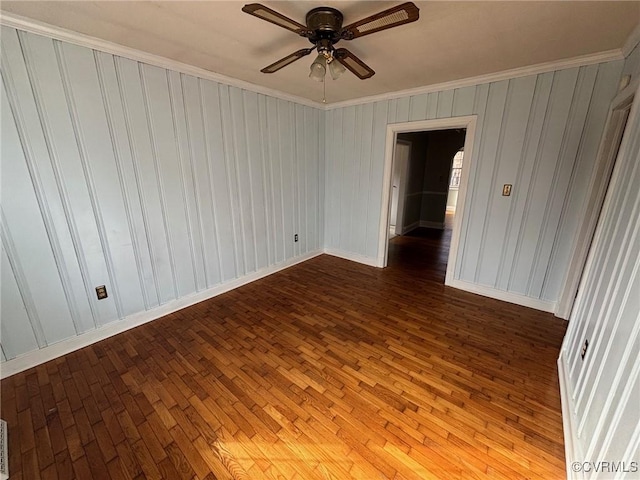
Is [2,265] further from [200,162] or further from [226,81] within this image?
[226,81]

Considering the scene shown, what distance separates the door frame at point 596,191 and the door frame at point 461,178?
0.99 meters

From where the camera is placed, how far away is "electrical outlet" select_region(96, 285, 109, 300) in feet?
7.16

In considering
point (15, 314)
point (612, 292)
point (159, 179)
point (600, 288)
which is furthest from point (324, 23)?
point (15, 314)

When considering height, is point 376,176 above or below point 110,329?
above

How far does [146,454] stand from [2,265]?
1630mm

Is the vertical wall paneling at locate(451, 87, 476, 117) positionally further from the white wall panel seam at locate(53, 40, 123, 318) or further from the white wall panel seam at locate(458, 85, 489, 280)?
the white wall panel seam at locate(53, 40, 123, 318)

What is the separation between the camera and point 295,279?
3.50m

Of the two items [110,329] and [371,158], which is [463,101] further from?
[110,329]

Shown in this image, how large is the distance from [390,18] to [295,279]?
2862mm

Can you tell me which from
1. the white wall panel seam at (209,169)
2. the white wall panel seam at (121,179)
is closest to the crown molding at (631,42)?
the white wall panel seam at (209,169)

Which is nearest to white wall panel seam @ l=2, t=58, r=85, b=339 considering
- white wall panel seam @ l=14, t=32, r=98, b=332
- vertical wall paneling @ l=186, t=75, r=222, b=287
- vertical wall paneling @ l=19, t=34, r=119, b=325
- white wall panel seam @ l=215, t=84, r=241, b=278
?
white wall panel seam @ l=14, t=32, r=98, b=332

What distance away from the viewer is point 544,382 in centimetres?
181

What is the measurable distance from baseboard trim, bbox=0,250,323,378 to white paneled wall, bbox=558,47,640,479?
3.08m

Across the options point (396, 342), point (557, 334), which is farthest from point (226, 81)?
point (557, 334)
